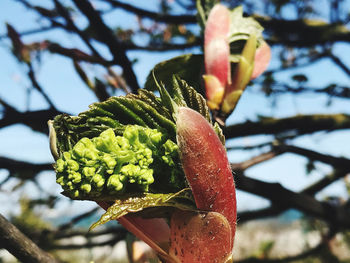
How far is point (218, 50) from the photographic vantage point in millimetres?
745

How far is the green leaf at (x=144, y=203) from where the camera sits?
38 cm

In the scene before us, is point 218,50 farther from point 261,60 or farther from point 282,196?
point 282,196

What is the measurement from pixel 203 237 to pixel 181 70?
40 centimetres

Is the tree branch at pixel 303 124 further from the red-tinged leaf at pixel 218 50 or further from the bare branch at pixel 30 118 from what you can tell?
the bare branch at pixel 30 118

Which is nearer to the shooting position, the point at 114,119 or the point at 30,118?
the point at 114,119

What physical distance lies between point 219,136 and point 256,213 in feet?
5.17

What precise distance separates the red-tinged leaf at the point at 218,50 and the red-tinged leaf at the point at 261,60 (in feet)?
0.28

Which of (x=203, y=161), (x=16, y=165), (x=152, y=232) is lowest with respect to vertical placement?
(x=16, y=165)

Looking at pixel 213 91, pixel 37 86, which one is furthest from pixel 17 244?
pixel 37 86

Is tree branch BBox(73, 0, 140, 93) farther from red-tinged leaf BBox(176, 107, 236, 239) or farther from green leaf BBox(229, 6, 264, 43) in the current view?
red-tinged leaf BBox(176, 107, 236, 239)

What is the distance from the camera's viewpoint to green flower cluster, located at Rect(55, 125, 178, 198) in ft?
1.26

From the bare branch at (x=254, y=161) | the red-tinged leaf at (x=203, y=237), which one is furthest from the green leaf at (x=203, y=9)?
the red-tinged leaf at (x=203, y=237)

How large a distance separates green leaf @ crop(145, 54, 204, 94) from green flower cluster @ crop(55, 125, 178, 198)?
20cm

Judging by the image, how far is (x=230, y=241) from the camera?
0.45 metres
